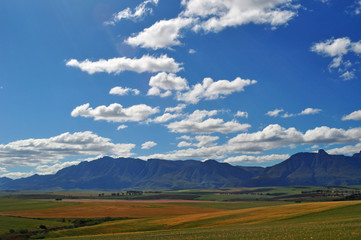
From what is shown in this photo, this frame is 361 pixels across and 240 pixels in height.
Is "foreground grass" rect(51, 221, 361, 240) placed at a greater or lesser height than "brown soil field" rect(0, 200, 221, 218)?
greater

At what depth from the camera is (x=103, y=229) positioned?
82.2 m

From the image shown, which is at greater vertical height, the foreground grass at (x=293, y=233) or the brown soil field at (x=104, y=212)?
the foreground grass at (x=293, y=233)

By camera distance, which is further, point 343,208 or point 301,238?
point 343,208

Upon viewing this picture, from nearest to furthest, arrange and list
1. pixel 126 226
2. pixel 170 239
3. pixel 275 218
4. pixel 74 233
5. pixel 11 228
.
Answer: pixel 170 239
pixel 275 218
pixel 74 233
pixel 126 226
pixel 11 228

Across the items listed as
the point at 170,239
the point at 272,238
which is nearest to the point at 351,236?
the point at 272,238

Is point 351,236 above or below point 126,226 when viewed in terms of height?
above

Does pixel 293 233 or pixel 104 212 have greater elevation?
pixel 293 233

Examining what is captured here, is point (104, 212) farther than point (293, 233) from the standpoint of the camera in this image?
Yes

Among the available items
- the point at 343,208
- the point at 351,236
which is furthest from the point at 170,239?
the point at 343,208

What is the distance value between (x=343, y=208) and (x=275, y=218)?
18.7 meters

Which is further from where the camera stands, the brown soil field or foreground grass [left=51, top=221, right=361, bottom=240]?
the brown soil field

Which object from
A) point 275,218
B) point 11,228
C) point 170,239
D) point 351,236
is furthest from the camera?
point 11,228

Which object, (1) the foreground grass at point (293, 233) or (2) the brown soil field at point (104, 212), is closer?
(1) the foreground grass at point (293, 233)

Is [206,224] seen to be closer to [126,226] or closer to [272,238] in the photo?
[126,226]
